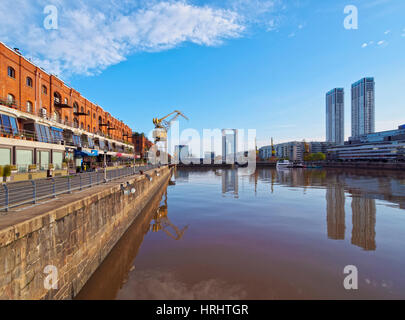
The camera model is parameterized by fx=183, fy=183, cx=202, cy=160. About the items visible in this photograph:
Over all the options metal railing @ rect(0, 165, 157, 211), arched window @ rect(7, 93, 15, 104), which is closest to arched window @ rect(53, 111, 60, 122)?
arched window @ rect(7, 93, 15, 104)

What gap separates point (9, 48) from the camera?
2120 cm

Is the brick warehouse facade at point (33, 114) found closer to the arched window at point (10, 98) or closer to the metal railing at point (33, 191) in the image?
the arched window at point (10, 98)

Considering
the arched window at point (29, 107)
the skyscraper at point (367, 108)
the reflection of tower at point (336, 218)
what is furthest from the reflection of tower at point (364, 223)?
the skyscraper at point (367, 108)

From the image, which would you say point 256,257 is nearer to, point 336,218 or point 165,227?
point 165,227

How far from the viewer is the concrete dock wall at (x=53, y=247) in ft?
14.6

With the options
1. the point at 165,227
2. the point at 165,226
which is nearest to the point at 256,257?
the point at 165,227

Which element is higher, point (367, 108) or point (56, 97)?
point (367, 108)

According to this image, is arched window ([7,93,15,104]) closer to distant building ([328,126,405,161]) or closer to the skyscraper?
distant building ([328,126,405,161])

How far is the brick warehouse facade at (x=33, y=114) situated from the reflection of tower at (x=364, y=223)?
19353 millimetres

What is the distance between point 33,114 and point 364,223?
1456 inches

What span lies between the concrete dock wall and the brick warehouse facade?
28.9 feet

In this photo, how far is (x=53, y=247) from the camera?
5.77 meters
